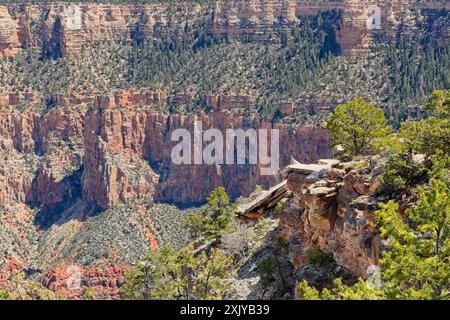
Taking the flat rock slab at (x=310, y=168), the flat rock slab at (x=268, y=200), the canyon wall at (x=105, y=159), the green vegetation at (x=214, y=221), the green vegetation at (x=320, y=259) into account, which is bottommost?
the canyon wall at (x=105, y=159)

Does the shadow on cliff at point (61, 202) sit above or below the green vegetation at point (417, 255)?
below

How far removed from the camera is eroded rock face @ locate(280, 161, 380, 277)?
4094cm

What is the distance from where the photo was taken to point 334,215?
4575 cm

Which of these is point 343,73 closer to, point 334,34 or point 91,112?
point 334,34

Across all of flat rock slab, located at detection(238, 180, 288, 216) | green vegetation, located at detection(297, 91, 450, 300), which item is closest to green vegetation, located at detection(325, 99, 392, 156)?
flat rock slab, located at detection(238, 180, 288, 216)

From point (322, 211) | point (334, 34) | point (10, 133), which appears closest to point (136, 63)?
point (10, 133)

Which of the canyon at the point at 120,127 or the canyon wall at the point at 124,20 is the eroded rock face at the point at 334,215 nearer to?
the canyon at the point at 120,127

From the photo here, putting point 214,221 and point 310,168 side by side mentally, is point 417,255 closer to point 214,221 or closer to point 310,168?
point 310,168

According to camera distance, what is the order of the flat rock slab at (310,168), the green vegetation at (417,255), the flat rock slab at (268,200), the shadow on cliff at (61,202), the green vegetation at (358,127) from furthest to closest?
the shadow on cliff at (61,202)
the flat rock slab at (268,200)
the green vegetation at (358,127)
the flat rock slab at (310,168)
the green vegetation at (417,255)

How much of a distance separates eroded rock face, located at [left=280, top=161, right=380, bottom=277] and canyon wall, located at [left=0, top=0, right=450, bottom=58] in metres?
81.0

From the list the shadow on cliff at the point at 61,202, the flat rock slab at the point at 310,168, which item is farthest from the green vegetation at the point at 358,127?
the shadow on cliff at the point at 61,202

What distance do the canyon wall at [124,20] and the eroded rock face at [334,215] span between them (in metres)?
81.0

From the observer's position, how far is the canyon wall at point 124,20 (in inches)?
5192

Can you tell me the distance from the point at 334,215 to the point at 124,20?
326 ft
